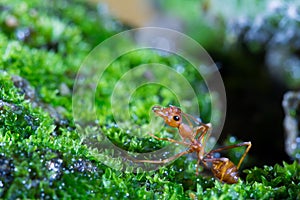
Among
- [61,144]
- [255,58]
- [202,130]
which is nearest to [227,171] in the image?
[202,130]

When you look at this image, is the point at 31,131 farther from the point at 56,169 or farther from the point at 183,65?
the point at 183,65

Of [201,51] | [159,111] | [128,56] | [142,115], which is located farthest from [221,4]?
[159,111]

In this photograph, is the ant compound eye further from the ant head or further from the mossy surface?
the mossy surface

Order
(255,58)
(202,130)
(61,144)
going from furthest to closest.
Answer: (255,58) < (202,130) < (61,144)

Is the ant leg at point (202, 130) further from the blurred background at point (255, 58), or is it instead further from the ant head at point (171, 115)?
the blurred background at point (255, 58)

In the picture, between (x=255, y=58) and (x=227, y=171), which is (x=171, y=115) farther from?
(x=255, y=58)

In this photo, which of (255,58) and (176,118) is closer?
(176,118)

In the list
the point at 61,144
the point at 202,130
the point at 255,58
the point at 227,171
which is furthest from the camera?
the point at 255,58
